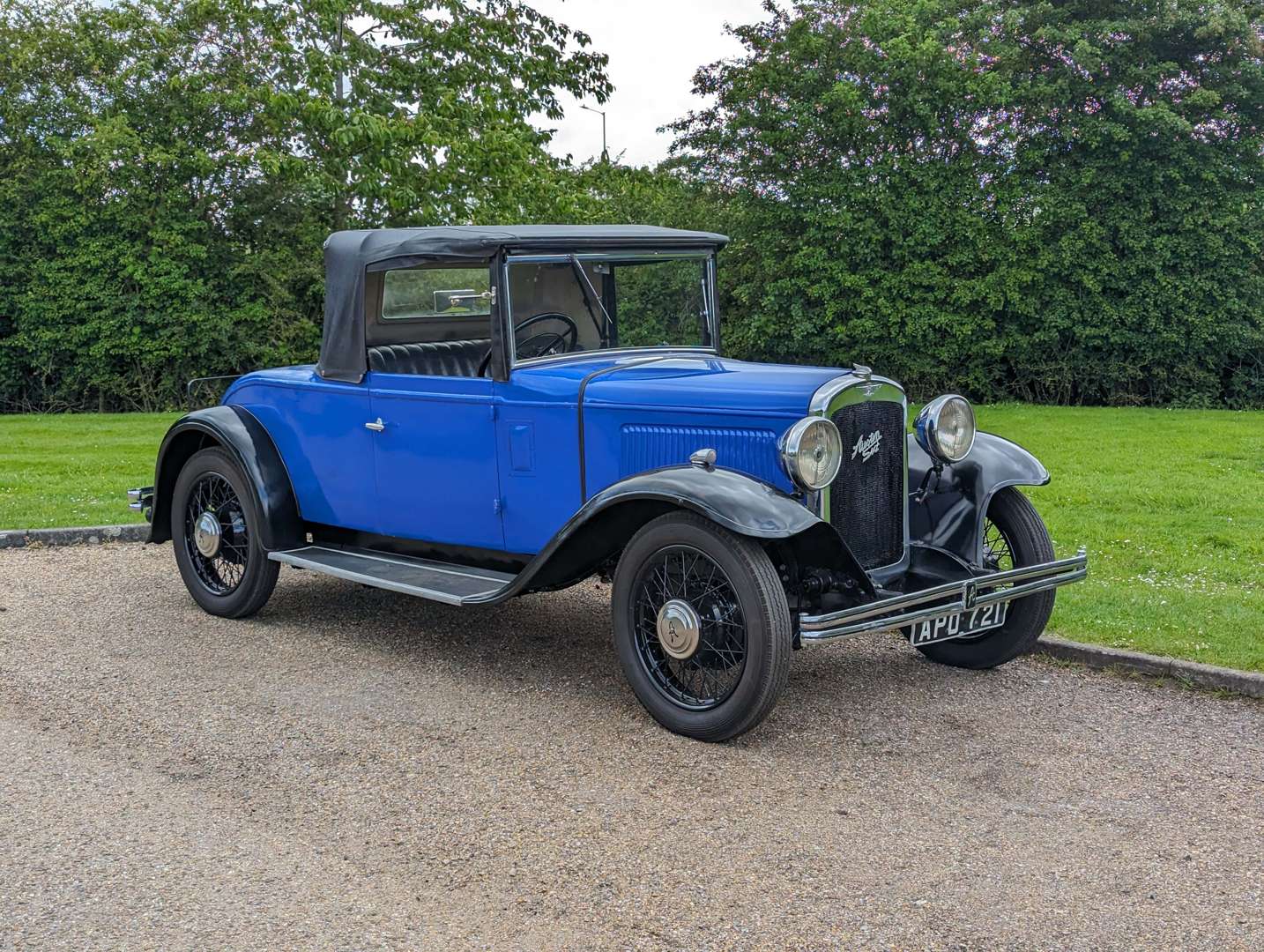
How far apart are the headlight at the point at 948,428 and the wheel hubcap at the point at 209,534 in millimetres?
3741

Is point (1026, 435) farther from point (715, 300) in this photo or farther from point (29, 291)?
point (29, 291)

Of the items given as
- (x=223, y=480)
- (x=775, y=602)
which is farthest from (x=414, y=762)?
(x=223, y=480)

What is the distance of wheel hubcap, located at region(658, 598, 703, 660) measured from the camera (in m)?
4.73

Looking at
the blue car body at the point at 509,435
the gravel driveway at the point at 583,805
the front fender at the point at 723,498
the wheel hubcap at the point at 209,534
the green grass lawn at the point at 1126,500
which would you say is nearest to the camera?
the gravel driveway at the point at 583,805

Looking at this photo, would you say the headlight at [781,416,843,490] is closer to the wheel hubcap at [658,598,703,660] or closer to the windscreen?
the wheel hubcap at [658,598,703,660]

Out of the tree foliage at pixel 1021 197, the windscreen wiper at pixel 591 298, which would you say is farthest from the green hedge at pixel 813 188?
the windscreen wiper at pixel 591 298

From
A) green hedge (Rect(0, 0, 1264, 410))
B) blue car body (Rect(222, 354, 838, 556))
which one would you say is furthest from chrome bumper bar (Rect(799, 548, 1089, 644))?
green hedge (Rect(0, 0, 1264, 410))

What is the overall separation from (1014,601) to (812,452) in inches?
56.0

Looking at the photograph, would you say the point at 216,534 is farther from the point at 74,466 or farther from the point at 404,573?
the point at 74,466

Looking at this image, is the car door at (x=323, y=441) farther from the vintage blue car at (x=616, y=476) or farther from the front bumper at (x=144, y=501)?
the front bumper at (x=144, y=501)

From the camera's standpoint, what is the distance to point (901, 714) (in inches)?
202

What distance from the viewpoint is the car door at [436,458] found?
575 centimetres

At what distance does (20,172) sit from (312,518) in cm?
1526

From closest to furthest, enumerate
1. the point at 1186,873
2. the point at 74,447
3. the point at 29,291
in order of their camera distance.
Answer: the point at 1186,873
the point at 74,447
the point at 29,291
